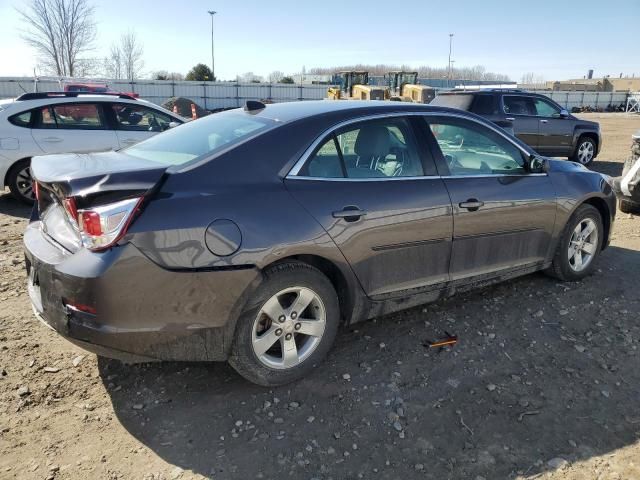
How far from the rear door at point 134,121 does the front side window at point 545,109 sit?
8.48 m

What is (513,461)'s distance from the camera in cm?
258

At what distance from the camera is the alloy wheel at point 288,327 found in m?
3.00

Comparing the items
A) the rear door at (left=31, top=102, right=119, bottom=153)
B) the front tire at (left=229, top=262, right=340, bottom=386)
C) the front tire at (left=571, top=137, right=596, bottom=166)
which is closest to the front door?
the front tire at (left=229, top=262, right=340, bottom=386)

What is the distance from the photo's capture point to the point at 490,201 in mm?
3904

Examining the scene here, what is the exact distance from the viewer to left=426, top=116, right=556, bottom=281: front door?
3.78m

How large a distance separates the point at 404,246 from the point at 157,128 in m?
6.29

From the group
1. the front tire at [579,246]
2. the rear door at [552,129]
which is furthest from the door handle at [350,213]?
the rear door at [552,129]

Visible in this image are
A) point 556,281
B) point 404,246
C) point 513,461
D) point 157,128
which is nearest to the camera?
point 513,461

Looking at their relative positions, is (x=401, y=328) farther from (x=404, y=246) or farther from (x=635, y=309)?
(x=635, y=309)

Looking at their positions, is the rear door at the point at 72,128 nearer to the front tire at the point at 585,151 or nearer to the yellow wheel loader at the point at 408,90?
the front tire at the point at 585,151

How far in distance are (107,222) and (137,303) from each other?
43cm

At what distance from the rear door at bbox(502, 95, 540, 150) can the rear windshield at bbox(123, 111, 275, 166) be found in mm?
9438

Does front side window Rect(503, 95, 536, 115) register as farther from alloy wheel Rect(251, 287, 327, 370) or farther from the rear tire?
alloy wheel Rect(251, 287, 327, 370)

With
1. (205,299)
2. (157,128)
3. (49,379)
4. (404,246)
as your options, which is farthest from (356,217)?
(157,128)
